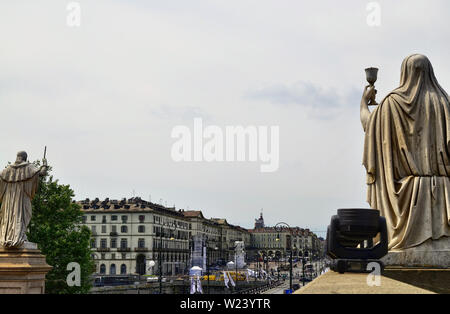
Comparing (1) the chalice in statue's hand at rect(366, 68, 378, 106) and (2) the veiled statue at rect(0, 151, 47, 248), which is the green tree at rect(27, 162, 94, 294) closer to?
(2) the veiled statue at rect(0, 151, 47, 248)

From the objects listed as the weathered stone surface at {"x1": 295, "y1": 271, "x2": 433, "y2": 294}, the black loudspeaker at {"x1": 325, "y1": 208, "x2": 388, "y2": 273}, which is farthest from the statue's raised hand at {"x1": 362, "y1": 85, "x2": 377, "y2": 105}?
the weathered stone surface at {"x1": 295, "y1": 271, "x2": 433, "y2": 294}

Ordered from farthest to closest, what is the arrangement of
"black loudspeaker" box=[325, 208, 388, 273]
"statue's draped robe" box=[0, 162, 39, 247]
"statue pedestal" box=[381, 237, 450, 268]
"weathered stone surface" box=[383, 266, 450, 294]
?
"statue's draped robe" box=[0, 162, 39, 247] → "statue pedestal" box=[381, 237, 450, 268] → "weathered stone surface" box=[383, 266, 450, 294] → "black loudspeaker" box=[325, 208, 388, 273]

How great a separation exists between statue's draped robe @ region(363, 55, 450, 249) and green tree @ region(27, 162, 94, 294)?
1124 inches

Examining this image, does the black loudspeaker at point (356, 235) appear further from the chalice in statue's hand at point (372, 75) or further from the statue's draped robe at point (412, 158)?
the chalice in statue's hand at point (372, 75)

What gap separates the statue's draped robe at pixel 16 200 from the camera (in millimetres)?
13523

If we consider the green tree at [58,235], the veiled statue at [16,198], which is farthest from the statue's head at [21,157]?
the green tree at [58,235]

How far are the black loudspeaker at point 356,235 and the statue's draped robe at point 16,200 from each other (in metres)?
9.25

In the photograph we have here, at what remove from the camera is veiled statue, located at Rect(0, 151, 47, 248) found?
13.5 meters

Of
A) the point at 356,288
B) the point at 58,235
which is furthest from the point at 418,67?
the point at 58,235

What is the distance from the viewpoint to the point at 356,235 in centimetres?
655
